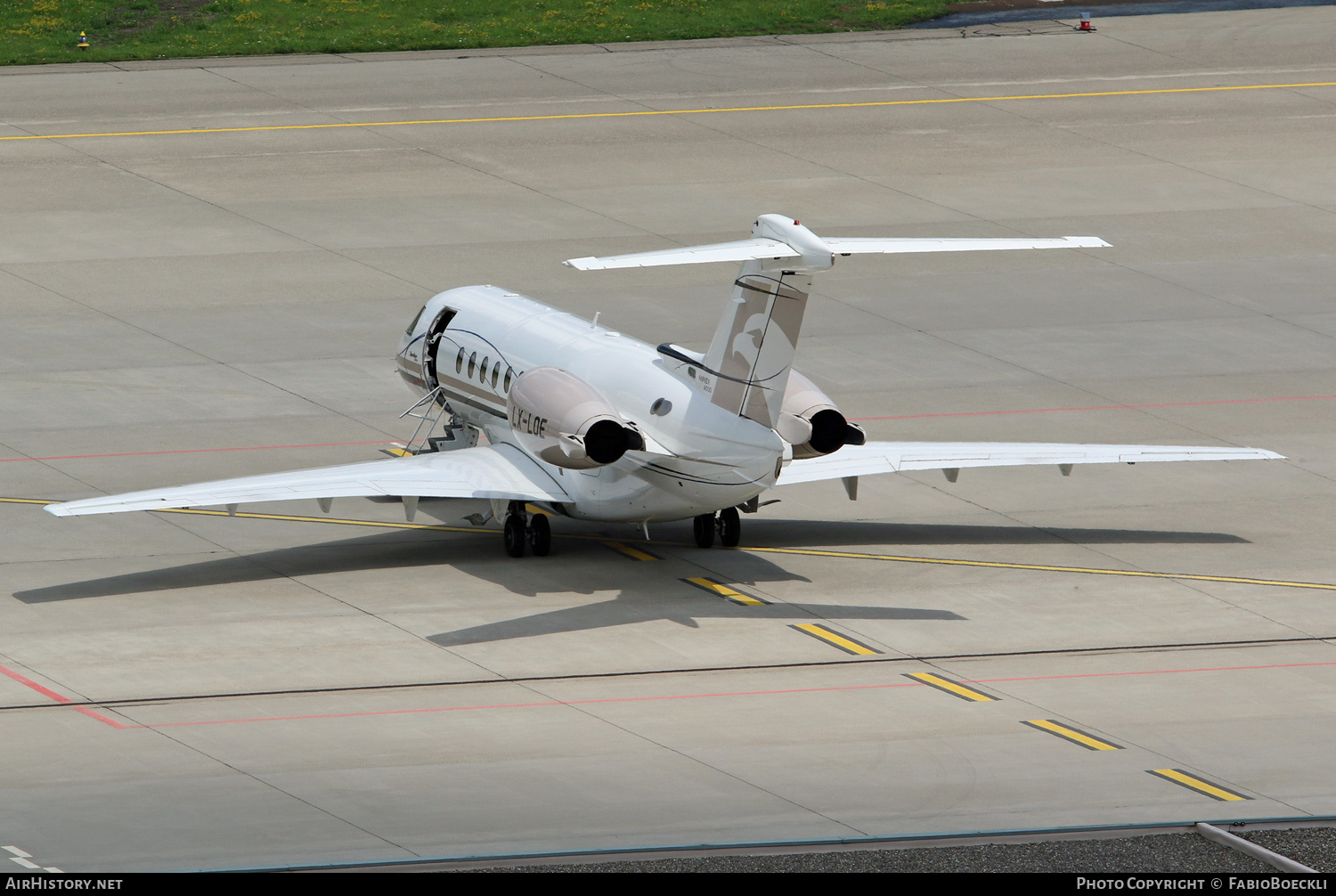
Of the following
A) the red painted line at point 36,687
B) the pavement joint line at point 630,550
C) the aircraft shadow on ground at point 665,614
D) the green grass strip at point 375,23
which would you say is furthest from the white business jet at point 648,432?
the green grass strip at point 375,23

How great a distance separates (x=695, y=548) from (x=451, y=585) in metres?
3.86

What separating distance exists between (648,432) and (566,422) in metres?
1.09

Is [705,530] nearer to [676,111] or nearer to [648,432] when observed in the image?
[648,432]

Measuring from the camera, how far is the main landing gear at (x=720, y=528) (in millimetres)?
29750

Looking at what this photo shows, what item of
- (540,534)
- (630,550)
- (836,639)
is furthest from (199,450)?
(836,639)

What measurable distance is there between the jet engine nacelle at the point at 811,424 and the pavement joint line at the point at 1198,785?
7010 millimetres

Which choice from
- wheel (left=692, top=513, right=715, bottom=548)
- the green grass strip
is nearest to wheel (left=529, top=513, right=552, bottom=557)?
wheel (left=692, top=513, right=715, bottom=548)

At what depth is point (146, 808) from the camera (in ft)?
65.4

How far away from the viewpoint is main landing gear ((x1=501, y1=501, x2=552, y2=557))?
29.2 meters

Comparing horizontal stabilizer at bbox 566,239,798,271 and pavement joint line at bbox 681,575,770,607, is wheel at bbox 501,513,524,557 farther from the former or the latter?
horizontal stabilizer at bbox 566,239,798,271

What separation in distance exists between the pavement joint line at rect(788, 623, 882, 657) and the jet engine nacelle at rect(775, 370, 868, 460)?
7.63 feet

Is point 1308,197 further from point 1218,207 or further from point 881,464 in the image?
point 881,464

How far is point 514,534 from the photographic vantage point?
1153 inches

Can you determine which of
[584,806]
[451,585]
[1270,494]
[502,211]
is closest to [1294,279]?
[1270,494]
